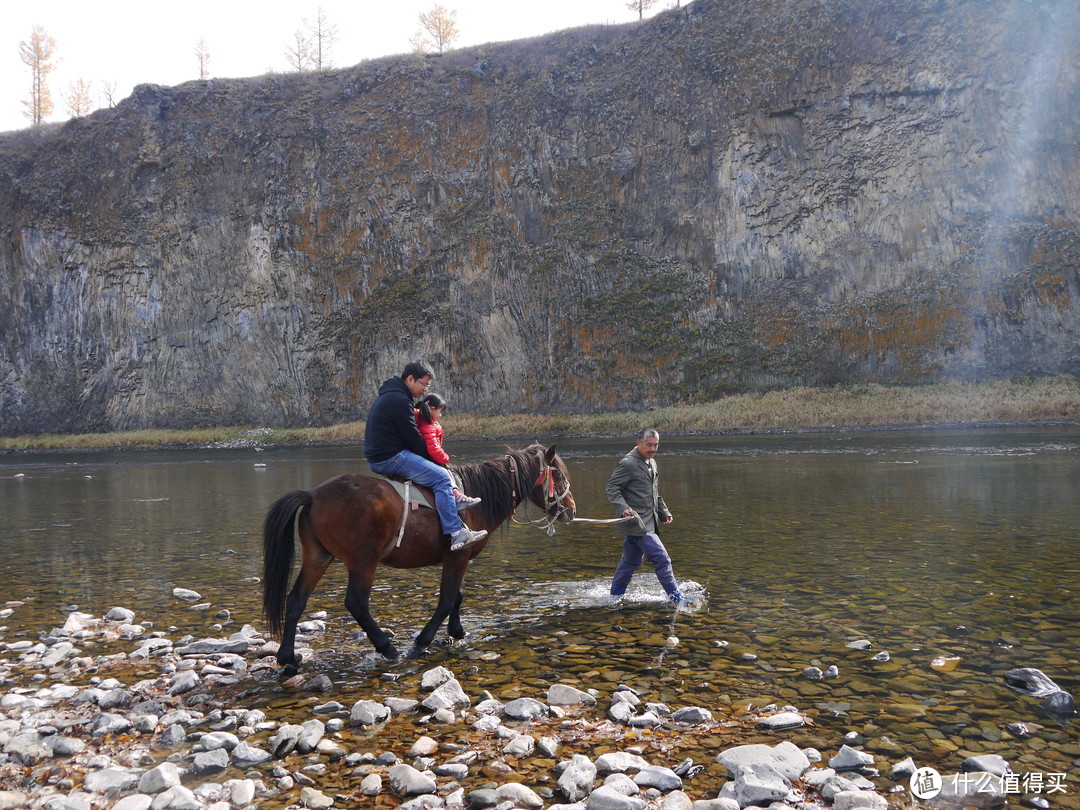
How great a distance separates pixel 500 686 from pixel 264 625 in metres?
3.61

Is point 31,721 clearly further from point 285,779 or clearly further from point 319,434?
point 319,434

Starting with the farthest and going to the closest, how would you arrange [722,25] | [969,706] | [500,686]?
[722,25] → [500,686] → [969,706]

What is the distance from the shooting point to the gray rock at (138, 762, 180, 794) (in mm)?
4332

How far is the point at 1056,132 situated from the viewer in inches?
1993

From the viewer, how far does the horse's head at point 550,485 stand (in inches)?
344

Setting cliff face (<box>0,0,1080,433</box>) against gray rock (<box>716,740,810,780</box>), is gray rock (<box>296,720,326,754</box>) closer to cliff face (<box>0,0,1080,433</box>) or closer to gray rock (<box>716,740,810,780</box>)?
gray rock (<box>716,740,810,780</box>)

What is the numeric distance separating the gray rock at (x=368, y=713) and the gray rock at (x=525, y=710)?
36.3 inches

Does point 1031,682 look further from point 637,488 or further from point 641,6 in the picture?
point 641,6

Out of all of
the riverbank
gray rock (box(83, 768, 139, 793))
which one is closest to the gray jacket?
gray rock (box(83, 768, 139, 793))

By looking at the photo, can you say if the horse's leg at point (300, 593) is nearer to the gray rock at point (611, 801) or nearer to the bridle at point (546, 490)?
the bridle at point (546, 490)

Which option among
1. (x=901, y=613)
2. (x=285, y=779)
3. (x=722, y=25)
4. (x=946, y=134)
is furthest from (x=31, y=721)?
(x=722, y=25)

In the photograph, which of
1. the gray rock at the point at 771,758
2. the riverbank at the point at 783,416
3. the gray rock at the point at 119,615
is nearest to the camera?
the gray rock at the point at 771,758

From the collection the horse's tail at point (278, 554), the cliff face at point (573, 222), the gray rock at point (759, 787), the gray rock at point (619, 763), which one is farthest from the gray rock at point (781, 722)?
the cliff face at point (573, 222)

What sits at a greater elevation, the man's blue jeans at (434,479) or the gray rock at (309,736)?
the man's blue jeans at (434,479)
